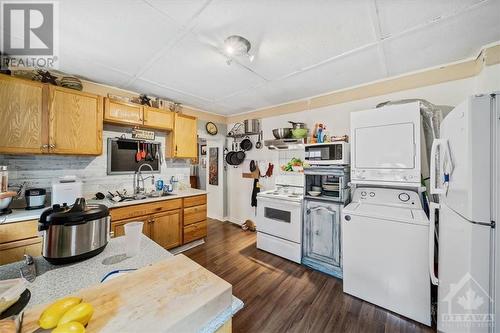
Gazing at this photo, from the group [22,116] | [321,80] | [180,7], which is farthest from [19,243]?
[321,80]

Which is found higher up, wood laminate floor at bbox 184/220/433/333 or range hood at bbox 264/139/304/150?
range hood at bbox 264/139/304/150

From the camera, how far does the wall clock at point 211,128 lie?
3.88 meters

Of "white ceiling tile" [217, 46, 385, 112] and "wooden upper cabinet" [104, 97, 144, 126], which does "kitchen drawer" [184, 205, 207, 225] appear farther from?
"white ceiling tile" [217, 46, 385, 112]

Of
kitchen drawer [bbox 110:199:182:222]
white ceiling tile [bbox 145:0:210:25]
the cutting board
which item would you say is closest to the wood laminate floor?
kitchen drawer [bbox 110:199:182:222]

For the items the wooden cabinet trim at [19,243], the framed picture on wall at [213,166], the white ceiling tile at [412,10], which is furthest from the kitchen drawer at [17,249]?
the white ceiling tile at [412,10]

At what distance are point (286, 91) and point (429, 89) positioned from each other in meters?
1.65

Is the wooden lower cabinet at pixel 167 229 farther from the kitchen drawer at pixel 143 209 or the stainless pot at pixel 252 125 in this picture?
the stainless pot at pixel 252 125

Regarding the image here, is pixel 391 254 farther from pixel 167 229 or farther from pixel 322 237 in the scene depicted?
pixel 167 229

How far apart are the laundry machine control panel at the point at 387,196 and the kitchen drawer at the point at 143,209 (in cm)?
242

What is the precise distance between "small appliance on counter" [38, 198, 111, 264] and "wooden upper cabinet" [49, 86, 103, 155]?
5.53 ft

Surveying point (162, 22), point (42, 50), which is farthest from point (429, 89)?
point (42, 50)

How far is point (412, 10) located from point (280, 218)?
2.41 metres

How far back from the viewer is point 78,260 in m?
0.90

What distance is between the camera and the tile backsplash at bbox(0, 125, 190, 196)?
2.06 metres
